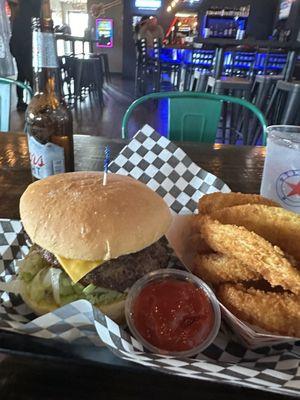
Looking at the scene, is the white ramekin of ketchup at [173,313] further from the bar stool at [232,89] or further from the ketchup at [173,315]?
the bar stool at [232,89]

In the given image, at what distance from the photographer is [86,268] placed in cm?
81

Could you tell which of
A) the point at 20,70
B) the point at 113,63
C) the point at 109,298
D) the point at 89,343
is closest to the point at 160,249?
the point at 109,298

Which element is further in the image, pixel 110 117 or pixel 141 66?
pixel 141 66

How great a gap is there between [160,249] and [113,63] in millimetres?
14207

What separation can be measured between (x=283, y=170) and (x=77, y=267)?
713 millimetres

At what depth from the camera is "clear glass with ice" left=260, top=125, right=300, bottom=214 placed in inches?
41.4

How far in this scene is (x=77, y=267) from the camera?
811mm

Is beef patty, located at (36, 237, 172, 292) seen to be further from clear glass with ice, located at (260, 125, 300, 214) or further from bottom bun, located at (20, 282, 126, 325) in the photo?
clear glass with ice, located at (260, 125, 300, 214)

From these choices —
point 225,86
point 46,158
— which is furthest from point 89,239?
point 225,86

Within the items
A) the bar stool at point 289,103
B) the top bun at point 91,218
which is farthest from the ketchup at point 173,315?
the bar stool at point 289,103

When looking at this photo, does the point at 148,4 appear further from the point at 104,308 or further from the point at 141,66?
the point at 104,308

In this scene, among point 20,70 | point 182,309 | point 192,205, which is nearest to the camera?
point 182,309

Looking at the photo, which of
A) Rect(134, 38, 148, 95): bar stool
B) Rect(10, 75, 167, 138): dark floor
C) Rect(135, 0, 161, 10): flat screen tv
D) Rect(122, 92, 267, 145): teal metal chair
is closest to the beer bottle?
Rect(122, 92, 267, 145): teal metal chair

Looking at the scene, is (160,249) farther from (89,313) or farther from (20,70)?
(20,70)
